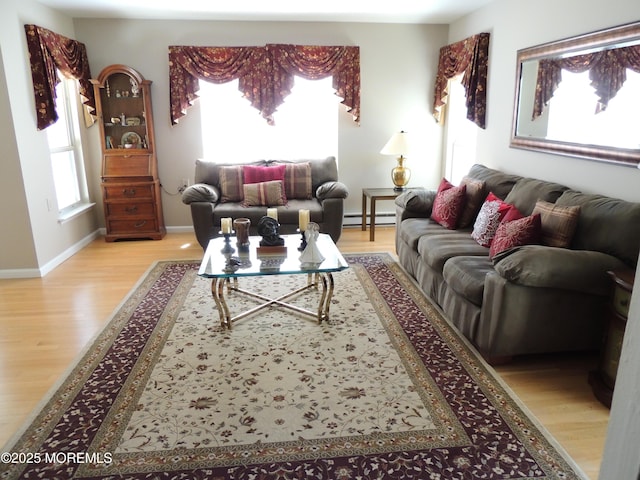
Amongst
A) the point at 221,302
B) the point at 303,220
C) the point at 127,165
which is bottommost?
the point at 221,302

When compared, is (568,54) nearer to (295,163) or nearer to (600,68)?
(600,68)

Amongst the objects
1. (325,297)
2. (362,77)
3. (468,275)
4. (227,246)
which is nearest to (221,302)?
(227,246)

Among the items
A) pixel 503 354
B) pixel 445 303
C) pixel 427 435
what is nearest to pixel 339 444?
pixel 427 435

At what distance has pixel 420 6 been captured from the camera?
15.1 ft

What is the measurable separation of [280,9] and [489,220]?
300 centimetres

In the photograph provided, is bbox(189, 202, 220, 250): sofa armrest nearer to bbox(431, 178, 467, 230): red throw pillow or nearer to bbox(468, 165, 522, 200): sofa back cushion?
bbox(431, 178, 467, 230): red throw pillow

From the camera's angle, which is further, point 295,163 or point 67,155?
point 295,163

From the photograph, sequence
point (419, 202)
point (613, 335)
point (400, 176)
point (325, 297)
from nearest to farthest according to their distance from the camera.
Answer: point (613, 335)
point (325, 297)
point (419, 202)
point (400, 176)

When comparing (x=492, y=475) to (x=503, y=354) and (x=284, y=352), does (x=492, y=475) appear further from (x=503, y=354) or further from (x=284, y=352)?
(x=284, y=352)

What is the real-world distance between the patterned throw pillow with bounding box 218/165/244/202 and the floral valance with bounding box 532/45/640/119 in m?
3.01

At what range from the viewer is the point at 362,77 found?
546 cm

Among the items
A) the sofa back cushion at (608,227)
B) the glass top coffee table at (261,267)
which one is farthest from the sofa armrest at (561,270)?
the glass top coffee table at (261,267)

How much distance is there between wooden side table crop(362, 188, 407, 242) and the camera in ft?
16.9

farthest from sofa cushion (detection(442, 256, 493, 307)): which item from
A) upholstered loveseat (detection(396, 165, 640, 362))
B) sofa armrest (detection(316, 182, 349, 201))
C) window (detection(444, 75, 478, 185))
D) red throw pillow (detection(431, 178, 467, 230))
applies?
window (detection(444, 75, 478, 185))
